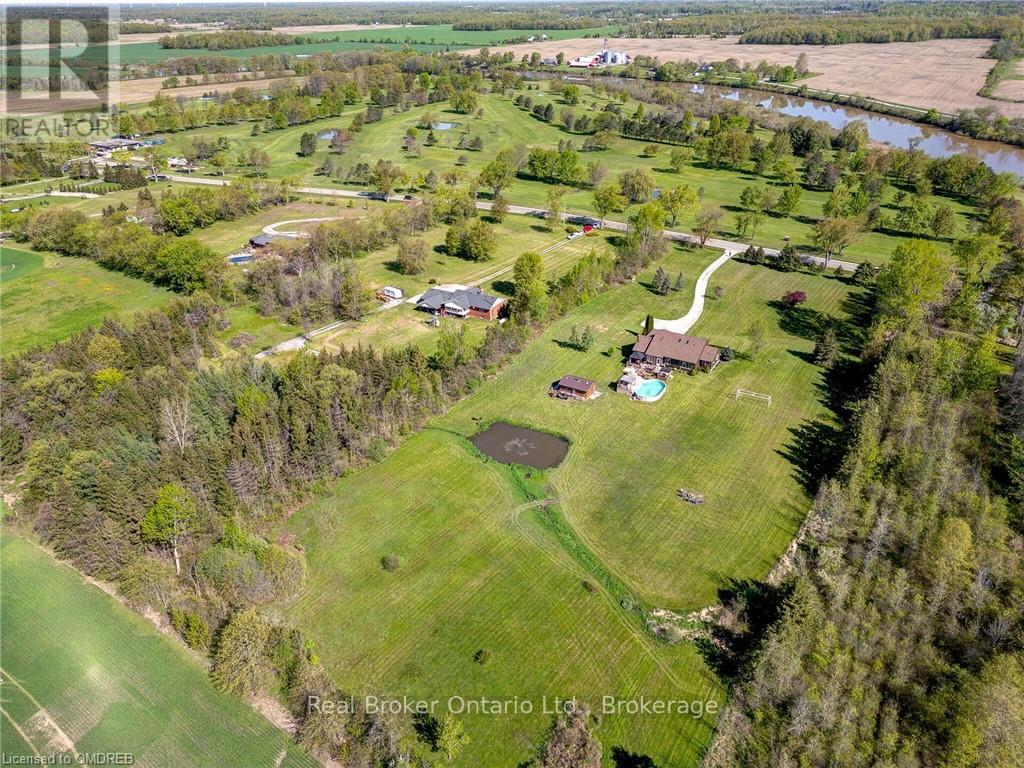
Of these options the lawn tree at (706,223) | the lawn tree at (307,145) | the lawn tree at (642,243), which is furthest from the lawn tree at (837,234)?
the lawn tree at (307,145)

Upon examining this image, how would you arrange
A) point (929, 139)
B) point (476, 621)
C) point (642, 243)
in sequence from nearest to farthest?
point (476, 621)
point (642, 243)
point (929, 139)

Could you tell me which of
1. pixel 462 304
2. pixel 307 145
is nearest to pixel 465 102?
pixel 307 145

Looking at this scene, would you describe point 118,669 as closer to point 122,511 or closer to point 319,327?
point 122,511

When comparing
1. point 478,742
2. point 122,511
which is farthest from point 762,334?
point 122,511

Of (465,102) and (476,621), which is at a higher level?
(465,102)

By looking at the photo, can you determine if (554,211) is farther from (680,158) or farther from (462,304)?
(680,158)

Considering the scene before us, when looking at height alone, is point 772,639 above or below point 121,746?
above

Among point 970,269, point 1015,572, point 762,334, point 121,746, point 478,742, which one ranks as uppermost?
point 970,269
